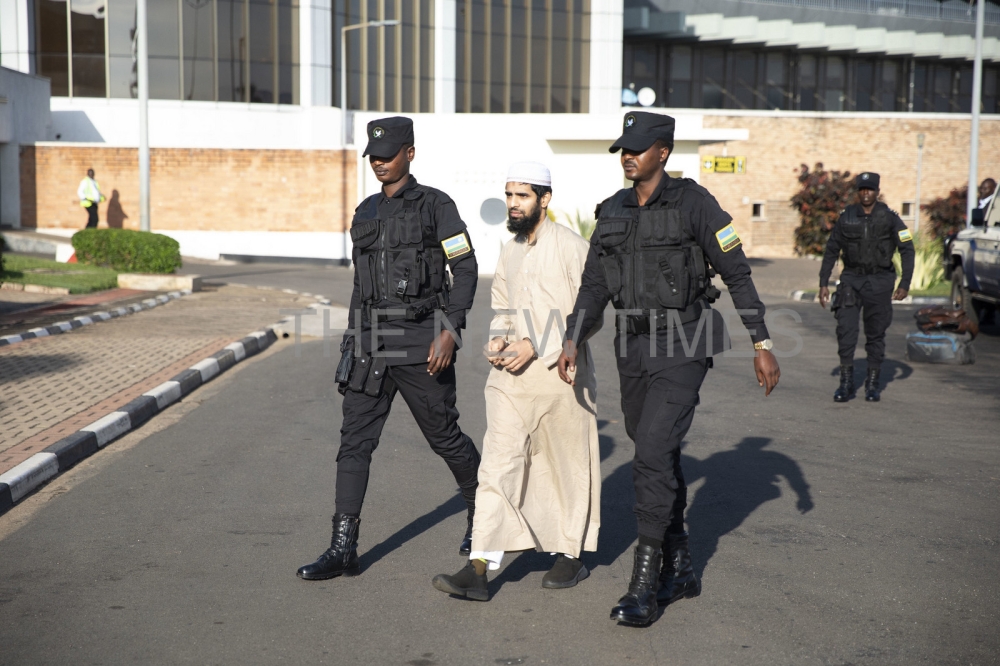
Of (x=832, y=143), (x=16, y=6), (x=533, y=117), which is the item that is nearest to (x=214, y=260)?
(x=533, y=117)

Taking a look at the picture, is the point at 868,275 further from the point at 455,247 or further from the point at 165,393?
the point at 165,393

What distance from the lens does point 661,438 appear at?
4.34 meters

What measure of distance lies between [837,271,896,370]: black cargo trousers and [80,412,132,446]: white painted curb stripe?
19.6 ft

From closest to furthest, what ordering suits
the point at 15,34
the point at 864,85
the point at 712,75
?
the point at 15,34, the point at 712,75, the point at 864,85

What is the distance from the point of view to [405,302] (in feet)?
16.0

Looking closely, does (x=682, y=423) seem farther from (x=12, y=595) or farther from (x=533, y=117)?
(x=533, y=117)

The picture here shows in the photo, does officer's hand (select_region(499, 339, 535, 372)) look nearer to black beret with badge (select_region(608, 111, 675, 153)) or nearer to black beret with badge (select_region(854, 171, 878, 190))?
black beret with badge (select_region(608, 111, 675, 153))

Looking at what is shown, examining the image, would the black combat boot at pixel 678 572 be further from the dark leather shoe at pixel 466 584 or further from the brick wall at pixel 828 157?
the brick wall at pixel 828 157

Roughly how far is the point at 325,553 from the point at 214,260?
2733 centimetres

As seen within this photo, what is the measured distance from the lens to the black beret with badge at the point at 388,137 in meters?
4.83

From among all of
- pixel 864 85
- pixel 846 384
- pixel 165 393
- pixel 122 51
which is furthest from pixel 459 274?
pixel 864 85

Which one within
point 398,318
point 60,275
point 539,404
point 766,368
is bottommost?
point 60,275

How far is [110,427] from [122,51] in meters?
33.1

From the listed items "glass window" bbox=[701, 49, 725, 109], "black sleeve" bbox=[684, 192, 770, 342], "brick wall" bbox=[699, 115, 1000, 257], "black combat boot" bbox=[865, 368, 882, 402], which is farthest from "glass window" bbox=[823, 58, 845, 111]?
"black sleeve" bbox=[684, 192, 770, 342]
